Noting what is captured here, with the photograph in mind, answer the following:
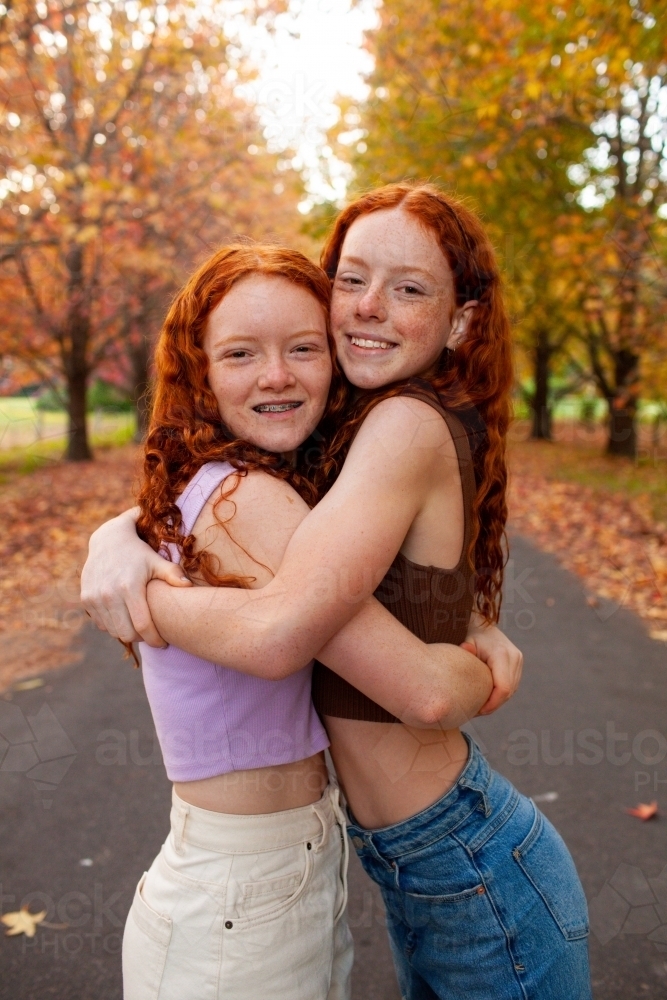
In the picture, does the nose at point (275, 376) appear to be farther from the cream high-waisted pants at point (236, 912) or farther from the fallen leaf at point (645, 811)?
the fallen leaf at point (645, 811)

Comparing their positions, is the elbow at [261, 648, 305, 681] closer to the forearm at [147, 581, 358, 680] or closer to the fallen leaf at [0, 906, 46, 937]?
the forearm at [147, 581, 358, 680]

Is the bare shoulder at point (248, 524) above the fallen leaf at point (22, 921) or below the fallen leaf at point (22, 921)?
above

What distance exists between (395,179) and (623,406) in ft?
16.4

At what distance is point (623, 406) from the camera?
38.9ft

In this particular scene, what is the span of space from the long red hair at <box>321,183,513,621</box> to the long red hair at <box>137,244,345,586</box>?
0.56 ft

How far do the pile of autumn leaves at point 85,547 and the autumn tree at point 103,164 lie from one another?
130 centimetres

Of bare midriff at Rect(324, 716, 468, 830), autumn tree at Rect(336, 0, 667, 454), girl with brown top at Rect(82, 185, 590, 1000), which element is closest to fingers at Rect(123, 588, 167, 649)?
girl with brown top at Rect(82, 185, 590, 1000)

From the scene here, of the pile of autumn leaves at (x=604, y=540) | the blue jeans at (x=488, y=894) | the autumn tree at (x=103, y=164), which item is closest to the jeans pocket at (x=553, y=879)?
the blue jeans at (x=488, y=894)

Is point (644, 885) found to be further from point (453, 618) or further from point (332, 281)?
point (332, 281)

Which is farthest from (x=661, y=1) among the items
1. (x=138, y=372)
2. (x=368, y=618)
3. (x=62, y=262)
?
(x=138, y=372)

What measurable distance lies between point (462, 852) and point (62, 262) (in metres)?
11.3

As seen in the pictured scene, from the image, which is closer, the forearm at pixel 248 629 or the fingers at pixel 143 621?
the forearm at pixel 248 629

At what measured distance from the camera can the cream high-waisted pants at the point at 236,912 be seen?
50.8 inches

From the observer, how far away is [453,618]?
1.48 metres
